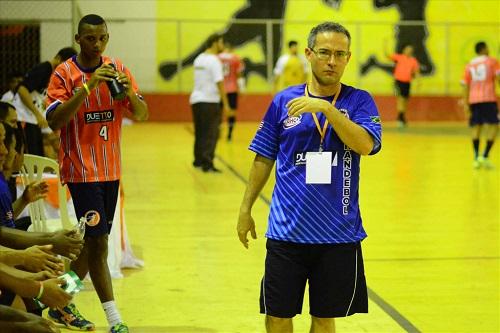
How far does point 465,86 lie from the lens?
15.5 metres

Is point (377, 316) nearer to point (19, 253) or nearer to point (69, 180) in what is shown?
point (69, 180)

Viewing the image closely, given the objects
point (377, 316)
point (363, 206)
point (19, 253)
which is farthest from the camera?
point (363, 206)

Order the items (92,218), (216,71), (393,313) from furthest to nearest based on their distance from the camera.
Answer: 1. (216,71)
2. (393,313)
3. (92,218)

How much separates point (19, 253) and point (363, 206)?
7.41 m

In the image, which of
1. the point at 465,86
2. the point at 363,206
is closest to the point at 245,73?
the point at 465,86

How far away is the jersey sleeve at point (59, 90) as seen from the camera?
566 cm

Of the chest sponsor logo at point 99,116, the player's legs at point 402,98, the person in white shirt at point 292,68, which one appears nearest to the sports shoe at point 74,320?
the chest sponsor logo at point 99,116

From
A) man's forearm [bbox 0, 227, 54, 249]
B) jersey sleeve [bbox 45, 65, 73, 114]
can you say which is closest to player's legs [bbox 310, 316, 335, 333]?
man's forearm [bbox 0, 227, 54, 249]

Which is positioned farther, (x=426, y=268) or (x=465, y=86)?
(x=465, y=86)

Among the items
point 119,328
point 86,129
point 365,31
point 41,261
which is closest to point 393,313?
point 119,328

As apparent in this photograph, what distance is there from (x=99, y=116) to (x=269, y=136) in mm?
1579

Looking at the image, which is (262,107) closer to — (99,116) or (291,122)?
(99,116)

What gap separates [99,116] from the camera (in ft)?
18.9

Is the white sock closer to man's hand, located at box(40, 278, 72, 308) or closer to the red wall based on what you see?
man's hand, located at box(40, 278, 72, 308)
